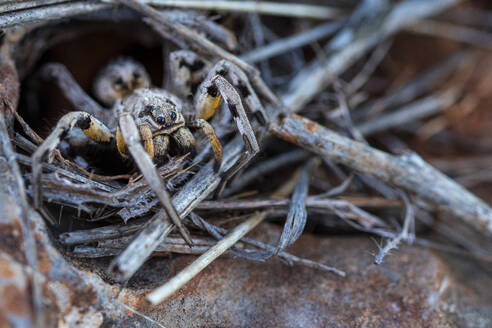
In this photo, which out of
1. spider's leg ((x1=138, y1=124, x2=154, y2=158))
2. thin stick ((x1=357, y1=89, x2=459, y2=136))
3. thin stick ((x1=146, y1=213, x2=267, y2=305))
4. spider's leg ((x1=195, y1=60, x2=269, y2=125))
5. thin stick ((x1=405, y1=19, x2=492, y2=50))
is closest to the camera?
thin stick ((x1=146, y1=213, x2=267, y2=305))

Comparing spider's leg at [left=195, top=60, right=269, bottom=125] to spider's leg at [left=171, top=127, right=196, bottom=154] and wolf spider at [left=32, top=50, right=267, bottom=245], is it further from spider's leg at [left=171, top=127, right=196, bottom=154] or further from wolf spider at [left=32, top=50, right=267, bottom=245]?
spider's leg at [left=171, top=127, right=196, bottom=154]

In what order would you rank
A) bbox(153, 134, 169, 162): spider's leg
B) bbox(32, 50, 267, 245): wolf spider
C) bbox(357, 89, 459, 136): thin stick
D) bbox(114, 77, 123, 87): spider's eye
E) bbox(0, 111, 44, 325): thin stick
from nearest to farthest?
bbox(0, 111, 44, 325): thin stick, bbox(32, 50, 267, 245): wolf spider, bbox(153, 134, 169, 162): spider's leg, bbox(114, 77, 123, 87): spider's eye, bbox(357, 89, 459, 136): thin stick

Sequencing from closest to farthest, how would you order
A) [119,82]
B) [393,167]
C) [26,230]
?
[26,230] < [393,167] < [119,82]

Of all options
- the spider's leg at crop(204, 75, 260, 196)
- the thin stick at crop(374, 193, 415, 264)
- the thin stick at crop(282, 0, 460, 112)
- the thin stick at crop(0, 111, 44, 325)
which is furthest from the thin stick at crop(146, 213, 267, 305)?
the thin stick at crop(282, 0, 460, 112)

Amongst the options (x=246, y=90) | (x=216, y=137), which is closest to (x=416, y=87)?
(x=246, y=90)

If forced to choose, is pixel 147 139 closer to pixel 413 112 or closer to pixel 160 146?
pixel 160 146

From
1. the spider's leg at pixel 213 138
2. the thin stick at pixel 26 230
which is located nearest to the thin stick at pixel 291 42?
the spider's leg at pixel 213 138

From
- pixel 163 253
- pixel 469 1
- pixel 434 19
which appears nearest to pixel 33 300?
pixel 163 253
